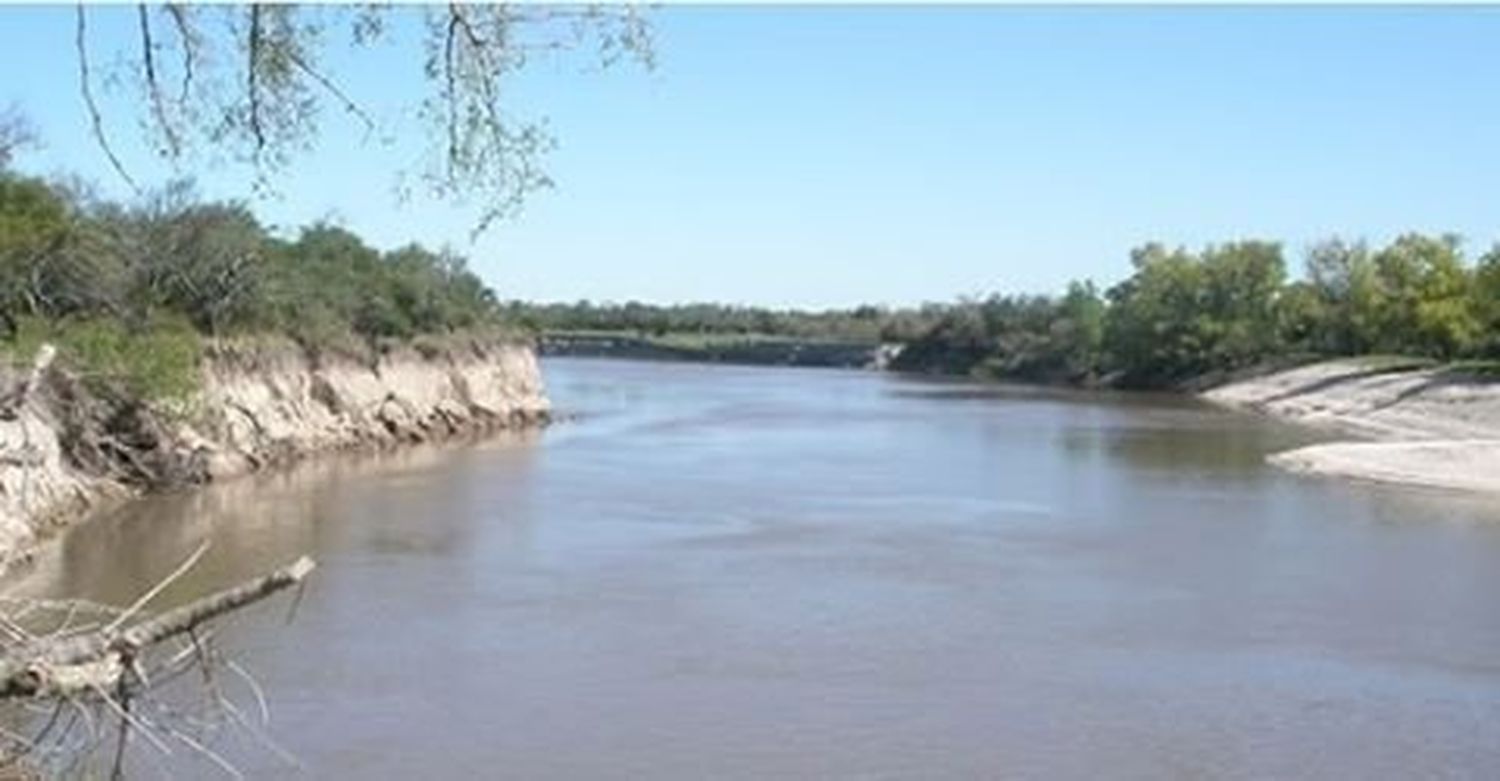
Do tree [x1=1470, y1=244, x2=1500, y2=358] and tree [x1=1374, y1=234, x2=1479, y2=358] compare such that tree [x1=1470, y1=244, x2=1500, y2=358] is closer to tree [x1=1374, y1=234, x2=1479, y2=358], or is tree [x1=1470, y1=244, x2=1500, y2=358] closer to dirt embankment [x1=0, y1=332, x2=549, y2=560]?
tree [x1=1374, y1=234, x2=1479, y2=358]

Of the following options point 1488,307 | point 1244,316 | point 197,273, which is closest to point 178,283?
point 197,273

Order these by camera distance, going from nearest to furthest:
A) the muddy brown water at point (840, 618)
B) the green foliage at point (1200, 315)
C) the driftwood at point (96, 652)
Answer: the driftwood at point (96, 652) < the muddy brown water at point (840, 618) < the green foliage at point (1200, 315)

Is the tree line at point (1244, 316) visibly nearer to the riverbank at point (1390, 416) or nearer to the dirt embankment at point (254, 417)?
the riverbank at point (1390, 416)

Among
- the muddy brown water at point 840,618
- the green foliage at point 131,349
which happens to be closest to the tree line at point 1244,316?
the muddy brown water at point 840,618

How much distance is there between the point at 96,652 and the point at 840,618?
50.8ft

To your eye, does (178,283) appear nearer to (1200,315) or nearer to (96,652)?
(96,652)

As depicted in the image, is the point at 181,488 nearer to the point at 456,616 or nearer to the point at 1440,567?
the point at 456,616

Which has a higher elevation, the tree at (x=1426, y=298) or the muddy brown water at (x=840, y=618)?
the tree at (x=1426, y=298)

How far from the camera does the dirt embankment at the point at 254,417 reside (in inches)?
1020

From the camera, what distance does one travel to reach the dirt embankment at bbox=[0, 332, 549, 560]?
25906 millimetres

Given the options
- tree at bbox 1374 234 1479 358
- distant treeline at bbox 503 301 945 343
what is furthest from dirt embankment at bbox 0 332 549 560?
distant treeline at bbox 503 301 945 343

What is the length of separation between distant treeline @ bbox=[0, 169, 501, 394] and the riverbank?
22327 mm

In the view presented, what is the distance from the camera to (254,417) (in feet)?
122

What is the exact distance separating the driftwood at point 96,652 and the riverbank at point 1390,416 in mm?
33024
